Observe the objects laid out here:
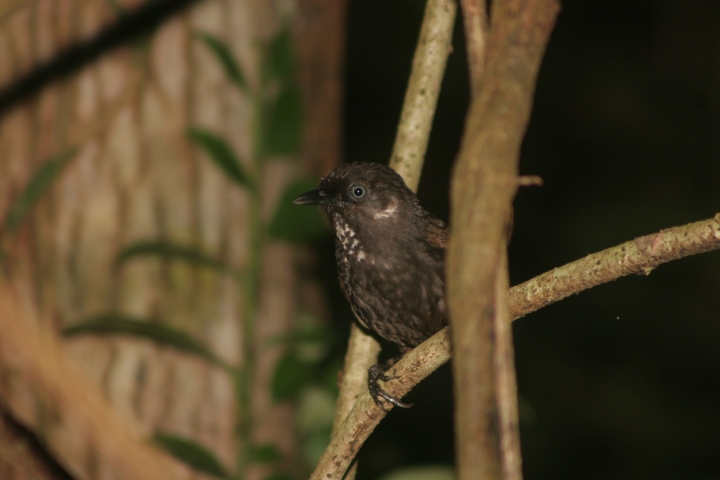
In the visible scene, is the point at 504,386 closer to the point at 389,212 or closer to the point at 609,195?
the point at 389,212

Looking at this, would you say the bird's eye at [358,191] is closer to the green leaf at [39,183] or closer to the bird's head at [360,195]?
the bird's head at [360,195]

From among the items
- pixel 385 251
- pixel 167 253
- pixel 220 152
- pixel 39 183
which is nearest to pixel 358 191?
pixel 385 251

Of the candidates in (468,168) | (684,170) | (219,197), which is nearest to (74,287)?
(219,197)

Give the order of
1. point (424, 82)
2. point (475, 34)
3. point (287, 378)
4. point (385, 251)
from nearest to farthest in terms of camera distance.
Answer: point (475, 34), point (424, 82), point (385, 251), point (287, 378)

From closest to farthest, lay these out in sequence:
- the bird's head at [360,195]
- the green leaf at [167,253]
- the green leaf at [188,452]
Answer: the bird's head at [360,195] → the green leaf at [188,452] → the green leaf at [167,253]

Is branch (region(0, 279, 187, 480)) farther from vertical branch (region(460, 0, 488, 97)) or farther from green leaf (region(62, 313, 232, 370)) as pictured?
vertical branch (region(460, 0, 488, 97))

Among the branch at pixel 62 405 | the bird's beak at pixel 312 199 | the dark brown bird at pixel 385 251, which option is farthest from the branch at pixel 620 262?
the branch at pixel 62 405

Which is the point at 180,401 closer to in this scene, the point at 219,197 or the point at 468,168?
the point at 219,197
